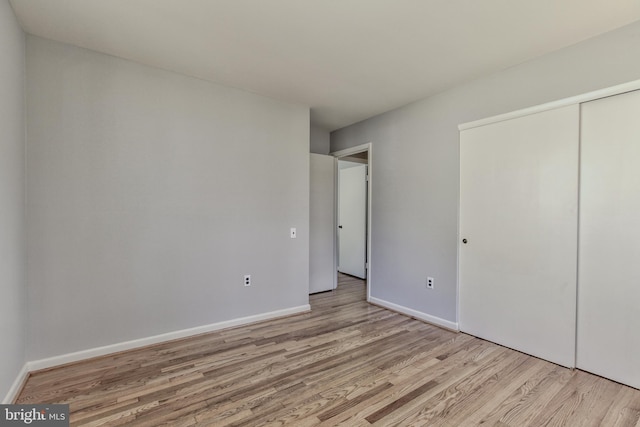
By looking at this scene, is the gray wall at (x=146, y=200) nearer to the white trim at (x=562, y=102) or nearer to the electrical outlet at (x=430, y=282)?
the electrical outlet at (x=430, y=282)

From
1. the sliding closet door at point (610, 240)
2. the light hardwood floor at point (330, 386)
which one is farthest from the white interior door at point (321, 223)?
the sliding closet door at point (610, 240)

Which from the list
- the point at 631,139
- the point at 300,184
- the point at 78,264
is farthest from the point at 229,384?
the point at 631,139

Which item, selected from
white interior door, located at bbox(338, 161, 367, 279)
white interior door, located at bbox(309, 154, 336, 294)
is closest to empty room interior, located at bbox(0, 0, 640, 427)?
white interior door, located at bbox(309, 154, 336, 294)

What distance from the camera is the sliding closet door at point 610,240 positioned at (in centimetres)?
200

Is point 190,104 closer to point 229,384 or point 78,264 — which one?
point 78,264

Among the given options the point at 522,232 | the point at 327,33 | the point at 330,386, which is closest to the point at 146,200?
the point at 327,33

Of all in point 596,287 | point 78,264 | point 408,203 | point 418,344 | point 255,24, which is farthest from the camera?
point 408,203

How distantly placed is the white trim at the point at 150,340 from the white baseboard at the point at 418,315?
1.00 meters

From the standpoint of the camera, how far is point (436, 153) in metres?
3.19

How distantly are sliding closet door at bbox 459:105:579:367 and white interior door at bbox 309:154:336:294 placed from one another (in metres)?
1.96

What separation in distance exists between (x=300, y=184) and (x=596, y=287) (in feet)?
9.35

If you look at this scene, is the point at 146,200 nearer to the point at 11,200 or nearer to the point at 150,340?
the point at 11,200

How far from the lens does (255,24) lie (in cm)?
201

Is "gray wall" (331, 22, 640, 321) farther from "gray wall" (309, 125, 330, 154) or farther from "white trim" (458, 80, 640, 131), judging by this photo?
"gray wall" (309, 125, 330, 154)
